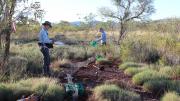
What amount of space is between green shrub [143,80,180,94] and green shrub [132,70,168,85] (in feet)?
2.19

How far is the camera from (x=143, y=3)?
1460 inches

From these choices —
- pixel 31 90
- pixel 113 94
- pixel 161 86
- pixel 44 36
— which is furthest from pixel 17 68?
pixel 161 86

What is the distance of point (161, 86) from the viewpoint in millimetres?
12398

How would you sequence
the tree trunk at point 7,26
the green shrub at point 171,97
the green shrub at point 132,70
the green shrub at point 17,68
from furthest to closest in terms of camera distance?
1. the green shrub at point 132,70
2. the tree trunk at point 7,26
3. the green shrub at point 17,68
4. the green shrub at point 171,97

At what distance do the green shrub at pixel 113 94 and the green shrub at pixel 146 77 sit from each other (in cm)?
261

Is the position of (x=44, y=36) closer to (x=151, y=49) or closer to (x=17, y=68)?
(x=17, y=68)

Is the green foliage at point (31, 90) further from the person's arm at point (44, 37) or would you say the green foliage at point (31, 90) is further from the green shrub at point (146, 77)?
the green shrub at point (146, 77)

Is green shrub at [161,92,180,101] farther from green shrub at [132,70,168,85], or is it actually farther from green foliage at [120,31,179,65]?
green foliage at [120,31,179,65]

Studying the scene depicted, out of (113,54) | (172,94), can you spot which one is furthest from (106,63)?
(172,94)

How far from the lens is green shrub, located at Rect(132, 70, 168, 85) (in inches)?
533

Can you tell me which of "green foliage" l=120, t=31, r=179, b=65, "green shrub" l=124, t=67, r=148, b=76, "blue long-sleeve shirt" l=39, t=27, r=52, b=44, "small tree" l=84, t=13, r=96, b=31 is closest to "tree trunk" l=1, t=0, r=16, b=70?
"blue long-sleeve shirt" l=39, t=27, r=52, b=44

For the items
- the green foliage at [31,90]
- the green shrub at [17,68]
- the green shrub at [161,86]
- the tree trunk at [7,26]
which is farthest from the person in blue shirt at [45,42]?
the green shrub at [161,86]

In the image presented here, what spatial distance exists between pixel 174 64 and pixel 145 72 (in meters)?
3.18

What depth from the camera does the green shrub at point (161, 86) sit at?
1211cm
